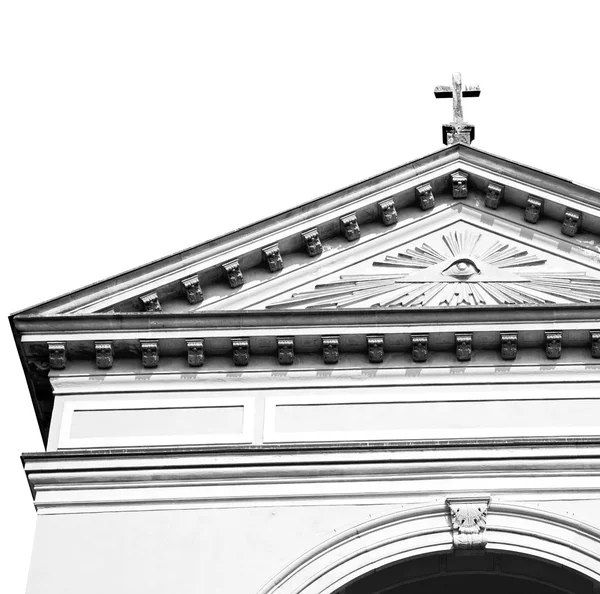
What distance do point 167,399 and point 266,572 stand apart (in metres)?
2.68

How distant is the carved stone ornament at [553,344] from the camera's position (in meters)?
19.8

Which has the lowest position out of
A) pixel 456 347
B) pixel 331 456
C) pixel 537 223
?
pixel 331 456

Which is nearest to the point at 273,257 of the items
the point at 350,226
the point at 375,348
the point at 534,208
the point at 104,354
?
the point at 350,226

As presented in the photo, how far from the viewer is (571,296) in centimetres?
2067

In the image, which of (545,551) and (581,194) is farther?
(581,194)

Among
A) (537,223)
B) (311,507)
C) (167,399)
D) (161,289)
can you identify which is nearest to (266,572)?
(311,507)

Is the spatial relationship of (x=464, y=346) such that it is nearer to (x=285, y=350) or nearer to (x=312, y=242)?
(x=285, y=350)

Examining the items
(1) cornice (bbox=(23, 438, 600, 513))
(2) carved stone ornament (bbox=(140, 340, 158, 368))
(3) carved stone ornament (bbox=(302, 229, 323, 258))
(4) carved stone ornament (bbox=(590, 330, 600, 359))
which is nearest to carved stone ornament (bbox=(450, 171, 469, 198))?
(3) carved stone ornament (bbox=(302, 229, 323, 258))

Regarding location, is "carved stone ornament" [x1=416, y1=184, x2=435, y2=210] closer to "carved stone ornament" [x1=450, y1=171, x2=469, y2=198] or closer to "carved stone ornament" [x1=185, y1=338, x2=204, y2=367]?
"carved stone ornament" [x1=450, y1=171, x2=469, y2=198]

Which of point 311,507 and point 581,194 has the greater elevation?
point 581,194

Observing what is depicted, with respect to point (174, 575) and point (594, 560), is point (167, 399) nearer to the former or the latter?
point (174, 575)

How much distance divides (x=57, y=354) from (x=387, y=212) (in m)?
4.76

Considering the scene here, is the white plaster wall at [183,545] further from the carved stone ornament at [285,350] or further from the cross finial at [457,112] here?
the cross finial at [457,112]

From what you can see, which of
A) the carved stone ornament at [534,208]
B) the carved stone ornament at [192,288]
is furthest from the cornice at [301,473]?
the carved stone ornament at [534,208]
